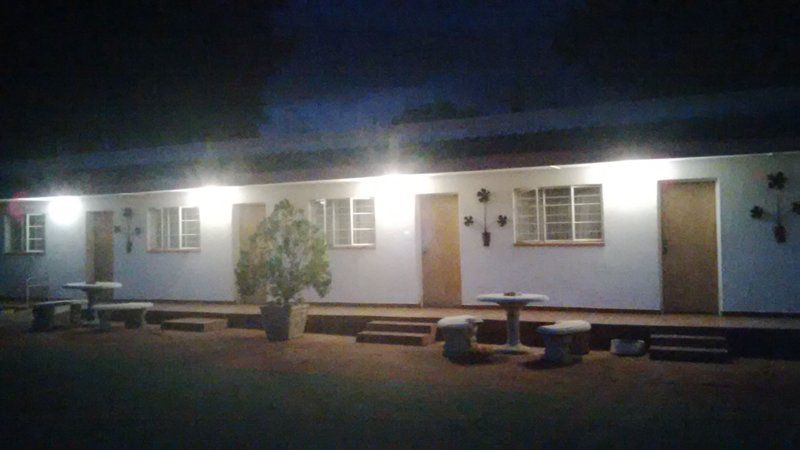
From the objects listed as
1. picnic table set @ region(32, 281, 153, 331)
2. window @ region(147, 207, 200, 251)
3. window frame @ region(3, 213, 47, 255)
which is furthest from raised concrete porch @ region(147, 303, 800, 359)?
window frame @ region(3, 213, 47, 255)

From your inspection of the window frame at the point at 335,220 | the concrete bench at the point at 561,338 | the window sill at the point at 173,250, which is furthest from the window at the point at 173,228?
the concrete bench at the point at 561,338

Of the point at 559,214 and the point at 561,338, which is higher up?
the point at 559,214

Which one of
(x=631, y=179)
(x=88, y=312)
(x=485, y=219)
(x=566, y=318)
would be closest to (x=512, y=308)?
(x=566, y=318)

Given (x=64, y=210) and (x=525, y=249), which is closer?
(x=525, y=249)

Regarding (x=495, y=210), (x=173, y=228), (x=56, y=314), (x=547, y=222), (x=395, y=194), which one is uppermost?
(x=395, y=194)

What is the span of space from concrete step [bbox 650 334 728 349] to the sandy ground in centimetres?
34

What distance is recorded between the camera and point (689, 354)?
9797 mm

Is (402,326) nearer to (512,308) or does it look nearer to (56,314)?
(512,308)

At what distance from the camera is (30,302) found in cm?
1770

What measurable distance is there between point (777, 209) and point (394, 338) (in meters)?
6.40

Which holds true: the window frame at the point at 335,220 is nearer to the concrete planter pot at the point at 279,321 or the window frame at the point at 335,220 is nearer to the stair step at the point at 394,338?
the concrete planter pot at the point at 279,321

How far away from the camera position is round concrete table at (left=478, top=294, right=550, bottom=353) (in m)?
10.5

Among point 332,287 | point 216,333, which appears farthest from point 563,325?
point 216,333

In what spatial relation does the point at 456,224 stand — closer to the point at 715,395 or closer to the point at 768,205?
the point at 768,205
